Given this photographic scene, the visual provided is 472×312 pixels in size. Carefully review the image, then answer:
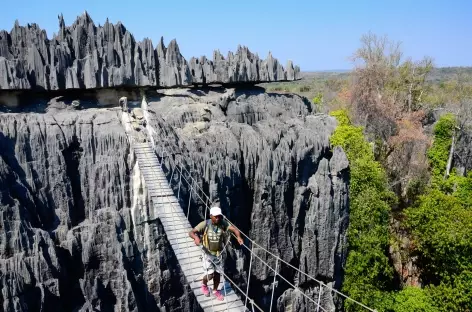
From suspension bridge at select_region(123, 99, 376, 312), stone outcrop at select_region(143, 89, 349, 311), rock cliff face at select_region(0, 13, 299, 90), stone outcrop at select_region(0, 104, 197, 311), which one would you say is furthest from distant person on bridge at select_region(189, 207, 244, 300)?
rock cliff face at select_region(0, 13, 299, 90)

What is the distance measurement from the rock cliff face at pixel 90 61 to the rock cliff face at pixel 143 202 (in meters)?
0.77

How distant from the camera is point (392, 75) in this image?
21.6 meters

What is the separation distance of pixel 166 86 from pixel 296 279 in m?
7.11

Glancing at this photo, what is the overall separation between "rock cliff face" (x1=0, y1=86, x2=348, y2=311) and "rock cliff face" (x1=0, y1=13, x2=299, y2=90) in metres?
0.77

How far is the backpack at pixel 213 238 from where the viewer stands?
5.63 meters

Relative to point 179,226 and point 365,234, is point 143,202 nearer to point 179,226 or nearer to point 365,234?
point 179,226

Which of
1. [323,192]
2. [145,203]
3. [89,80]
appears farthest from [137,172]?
[323,192]

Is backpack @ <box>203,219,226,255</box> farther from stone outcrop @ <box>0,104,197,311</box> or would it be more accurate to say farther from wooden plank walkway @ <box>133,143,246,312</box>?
stone outcrop @ <box>0,104,197,311</box>

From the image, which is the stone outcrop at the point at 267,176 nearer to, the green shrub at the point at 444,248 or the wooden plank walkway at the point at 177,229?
the wooden plank walkway at the point at 177,229

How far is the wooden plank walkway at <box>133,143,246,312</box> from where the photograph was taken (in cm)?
595

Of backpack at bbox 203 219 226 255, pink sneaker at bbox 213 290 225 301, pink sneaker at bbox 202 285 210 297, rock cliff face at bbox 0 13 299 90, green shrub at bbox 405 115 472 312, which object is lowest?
green shrub at bbox 405 115 472 312

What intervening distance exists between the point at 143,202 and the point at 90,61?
14.6 ft

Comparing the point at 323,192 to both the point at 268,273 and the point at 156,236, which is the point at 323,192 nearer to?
the point at 268,273

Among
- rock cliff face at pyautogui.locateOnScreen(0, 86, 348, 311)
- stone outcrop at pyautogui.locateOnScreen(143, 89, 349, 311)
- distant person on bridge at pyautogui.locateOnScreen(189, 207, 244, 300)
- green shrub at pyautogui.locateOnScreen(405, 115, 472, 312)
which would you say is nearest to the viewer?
distant person on bridge at pyautogui.locateOnScreen(189, 207, 244, 300)
